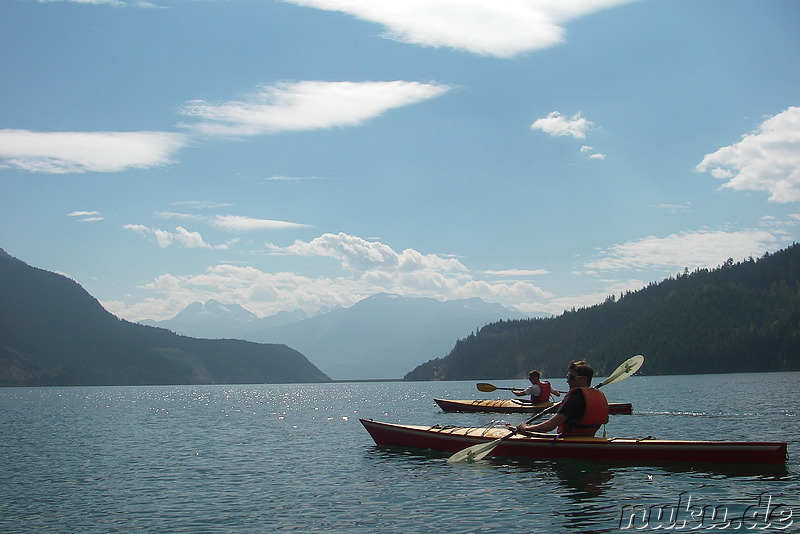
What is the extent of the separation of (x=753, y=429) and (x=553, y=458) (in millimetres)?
20708

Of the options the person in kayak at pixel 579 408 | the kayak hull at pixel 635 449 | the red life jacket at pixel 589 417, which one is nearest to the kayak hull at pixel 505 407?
the kayak hull at pixel 635 449

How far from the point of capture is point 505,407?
57.2m

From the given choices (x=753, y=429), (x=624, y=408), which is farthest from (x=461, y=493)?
(x=624, y=408)

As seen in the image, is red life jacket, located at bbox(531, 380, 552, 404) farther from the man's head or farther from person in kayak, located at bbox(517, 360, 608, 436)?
the man's head

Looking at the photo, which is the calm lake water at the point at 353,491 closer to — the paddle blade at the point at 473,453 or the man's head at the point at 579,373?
the paddle blade at the point at 473,453

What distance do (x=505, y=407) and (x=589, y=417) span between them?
101 ft

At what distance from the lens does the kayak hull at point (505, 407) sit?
2068 inches

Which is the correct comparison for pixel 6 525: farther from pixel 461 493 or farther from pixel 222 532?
pixel 461 493

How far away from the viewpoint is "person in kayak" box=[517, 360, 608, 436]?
25.6 metres

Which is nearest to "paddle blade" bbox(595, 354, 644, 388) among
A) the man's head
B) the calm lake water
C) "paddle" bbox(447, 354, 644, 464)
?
"paddle" bbox(447, 354, 644, 464)

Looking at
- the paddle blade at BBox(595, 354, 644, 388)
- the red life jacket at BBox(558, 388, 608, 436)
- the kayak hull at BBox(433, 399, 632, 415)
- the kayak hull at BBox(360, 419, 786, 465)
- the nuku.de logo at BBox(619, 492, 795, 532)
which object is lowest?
the kayak hull at BBox(433, 399, 632, 415)

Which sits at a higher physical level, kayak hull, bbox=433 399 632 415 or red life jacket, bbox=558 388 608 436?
red life jacket, bbox=558 388 608 436

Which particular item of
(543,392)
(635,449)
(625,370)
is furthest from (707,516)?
(543,392)

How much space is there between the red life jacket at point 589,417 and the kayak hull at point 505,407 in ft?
73.7
